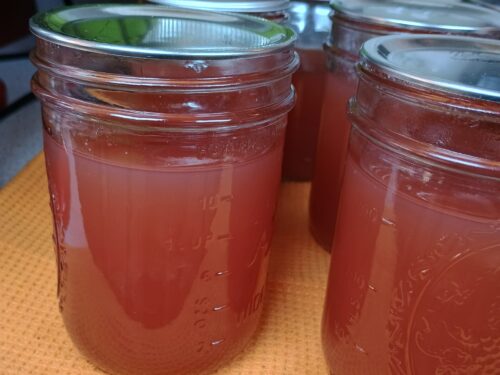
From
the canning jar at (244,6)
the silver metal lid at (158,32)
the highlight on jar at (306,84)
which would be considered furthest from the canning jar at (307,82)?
the silver metal lid at (158,32)

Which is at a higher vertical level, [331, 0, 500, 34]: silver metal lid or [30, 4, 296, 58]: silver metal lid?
[30, 4, 296, 58]: silver metal lid

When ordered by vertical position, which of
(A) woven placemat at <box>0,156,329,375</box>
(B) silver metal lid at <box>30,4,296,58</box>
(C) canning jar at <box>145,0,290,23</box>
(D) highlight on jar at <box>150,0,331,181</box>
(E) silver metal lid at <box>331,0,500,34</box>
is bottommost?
(A) woven placemat at <box>0,156,329,375</box>

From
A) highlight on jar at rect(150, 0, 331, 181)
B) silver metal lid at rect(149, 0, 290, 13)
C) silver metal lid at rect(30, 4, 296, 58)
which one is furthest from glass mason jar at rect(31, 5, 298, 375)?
highlight on jar at rect(150, 0, 331, 181)

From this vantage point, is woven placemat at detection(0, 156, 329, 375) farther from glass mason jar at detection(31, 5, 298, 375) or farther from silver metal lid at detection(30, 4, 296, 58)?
silver metal lid at detection(30, 4, 296, 58)

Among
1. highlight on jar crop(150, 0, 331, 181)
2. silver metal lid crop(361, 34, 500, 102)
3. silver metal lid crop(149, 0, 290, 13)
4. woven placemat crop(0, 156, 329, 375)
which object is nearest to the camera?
silver metal lid crop(361, 34, 500, 102)

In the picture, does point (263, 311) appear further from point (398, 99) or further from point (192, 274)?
point (398, 99)

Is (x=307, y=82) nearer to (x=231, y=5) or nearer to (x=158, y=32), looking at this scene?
(x=231, y=5)

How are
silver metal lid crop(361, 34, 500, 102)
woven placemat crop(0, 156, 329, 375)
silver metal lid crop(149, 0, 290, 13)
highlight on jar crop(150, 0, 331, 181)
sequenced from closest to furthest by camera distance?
silver metal lid crop(361, 34, 500, 102), woven placemat crop(0, 156, 329, 375), silver metal lid crop(149, 0, 290, 13), highlight on jar crop(150, 0, 331, 181)

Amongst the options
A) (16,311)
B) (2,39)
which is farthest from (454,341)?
(2,39)
